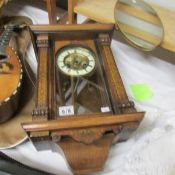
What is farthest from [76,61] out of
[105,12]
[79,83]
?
[105,12]

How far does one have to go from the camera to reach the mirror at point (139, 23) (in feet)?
2.78

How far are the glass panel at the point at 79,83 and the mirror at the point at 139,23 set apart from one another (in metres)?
0.21

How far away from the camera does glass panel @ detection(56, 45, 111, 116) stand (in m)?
0.62

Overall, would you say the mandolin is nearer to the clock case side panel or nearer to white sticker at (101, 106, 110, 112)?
the clock case side panel

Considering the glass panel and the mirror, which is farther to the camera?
the mirror

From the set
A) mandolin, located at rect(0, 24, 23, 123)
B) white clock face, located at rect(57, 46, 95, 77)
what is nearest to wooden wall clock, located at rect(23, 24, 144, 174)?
white clock face, located at rect(57, 46, 95, 77)

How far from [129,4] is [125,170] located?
62cm

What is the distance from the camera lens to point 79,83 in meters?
0.67

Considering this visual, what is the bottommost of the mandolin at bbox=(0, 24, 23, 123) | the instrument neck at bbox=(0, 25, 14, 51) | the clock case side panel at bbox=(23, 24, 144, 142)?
the mandolin at bbox=(0, 24, 23, 123)

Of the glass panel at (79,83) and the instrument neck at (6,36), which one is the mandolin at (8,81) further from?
the glass panel at (79,83)

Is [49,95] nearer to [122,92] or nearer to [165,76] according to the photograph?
[122,92]

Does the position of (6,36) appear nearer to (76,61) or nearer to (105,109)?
(76,61)

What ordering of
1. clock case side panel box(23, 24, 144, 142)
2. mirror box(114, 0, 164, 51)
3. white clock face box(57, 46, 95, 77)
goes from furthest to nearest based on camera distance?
mirror box(114, 0, 164, 51) → white clock face box(57, 46, 95, 77) → clock case side panel box(23, 24, 144, 142)

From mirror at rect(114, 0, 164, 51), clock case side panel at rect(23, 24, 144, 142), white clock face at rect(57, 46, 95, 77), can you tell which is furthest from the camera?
mirror at rect(114, 0, 164, 51)
